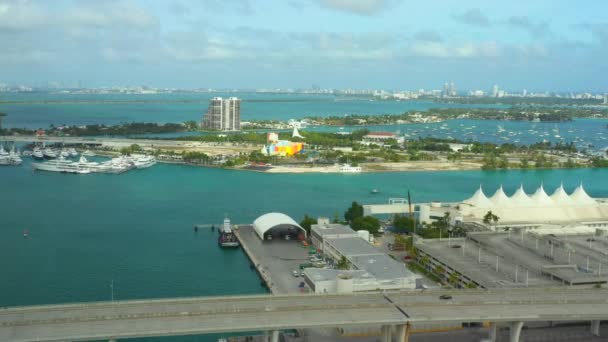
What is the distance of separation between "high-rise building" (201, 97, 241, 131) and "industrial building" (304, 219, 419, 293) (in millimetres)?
20661

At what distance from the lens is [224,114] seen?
94.3 ft

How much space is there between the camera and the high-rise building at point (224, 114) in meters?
28.7

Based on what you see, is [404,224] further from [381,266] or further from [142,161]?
[142,161]

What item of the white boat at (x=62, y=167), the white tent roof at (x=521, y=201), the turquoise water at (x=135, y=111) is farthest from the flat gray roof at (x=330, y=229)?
the turquoise water at (x=135, y=111)

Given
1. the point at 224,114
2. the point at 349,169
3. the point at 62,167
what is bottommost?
the point at 62,167

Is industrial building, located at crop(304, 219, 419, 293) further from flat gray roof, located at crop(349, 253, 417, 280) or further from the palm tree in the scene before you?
the palm tree

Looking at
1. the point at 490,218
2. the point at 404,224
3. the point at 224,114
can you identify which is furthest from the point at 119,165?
the point at 224,114

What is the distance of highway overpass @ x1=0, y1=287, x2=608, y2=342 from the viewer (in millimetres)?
4559

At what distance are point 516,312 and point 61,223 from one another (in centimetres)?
745

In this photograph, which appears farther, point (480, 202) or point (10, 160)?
point (10, 160)

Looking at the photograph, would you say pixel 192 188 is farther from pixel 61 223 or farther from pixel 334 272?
pixel 334 272

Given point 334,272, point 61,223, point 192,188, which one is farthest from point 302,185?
point 334,272

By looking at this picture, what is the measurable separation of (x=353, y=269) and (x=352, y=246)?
976mm

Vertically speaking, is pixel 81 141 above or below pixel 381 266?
above
